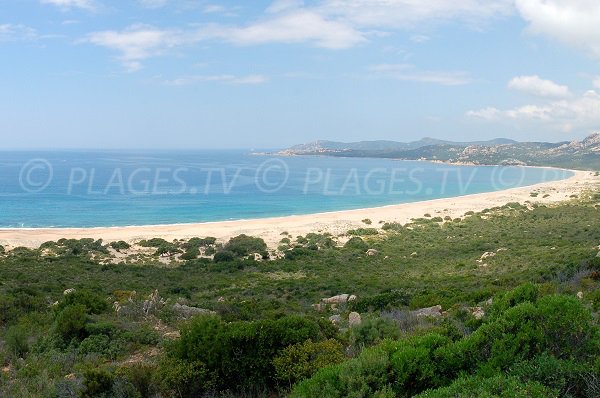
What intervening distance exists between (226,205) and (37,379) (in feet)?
191

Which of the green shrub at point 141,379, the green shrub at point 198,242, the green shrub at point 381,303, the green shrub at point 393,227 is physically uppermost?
the green shrub at point 141,379

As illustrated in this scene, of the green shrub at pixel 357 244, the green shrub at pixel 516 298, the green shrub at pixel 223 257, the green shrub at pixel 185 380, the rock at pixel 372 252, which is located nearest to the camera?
the green shrub at pixel 185 380

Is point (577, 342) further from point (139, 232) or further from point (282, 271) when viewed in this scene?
point (139, 232)

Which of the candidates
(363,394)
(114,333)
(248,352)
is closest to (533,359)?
(363,394)

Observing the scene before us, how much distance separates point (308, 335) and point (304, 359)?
0.67m

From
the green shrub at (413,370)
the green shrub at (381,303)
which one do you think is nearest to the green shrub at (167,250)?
the green shrub at (381,303)

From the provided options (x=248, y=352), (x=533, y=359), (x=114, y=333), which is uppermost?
(x=533, y=359)

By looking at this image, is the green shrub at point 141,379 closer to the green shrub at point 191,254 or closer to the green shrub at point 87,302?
the green shrub at point 87,302

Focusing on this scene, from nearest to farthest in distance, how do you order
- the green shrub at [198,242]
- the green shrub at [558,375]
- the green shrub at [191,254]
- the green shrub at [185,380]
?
the green shrub at [558,375] → the green shrub at [185,380] → the green shrub at [191,254] → the green shrub at [198,242]

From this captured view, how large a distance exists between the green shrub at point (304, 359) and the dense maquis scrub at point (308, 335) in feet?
0.06

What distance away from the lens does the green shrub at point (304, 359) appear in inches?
235

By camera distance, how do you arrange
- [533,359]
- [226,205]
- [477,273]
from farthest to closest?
[226,205], [477,273], [533,359]

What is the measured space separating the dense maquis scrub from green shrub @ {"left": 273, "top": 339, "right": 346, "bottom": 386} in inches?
0.7

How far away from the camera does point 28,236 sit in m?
38.9
